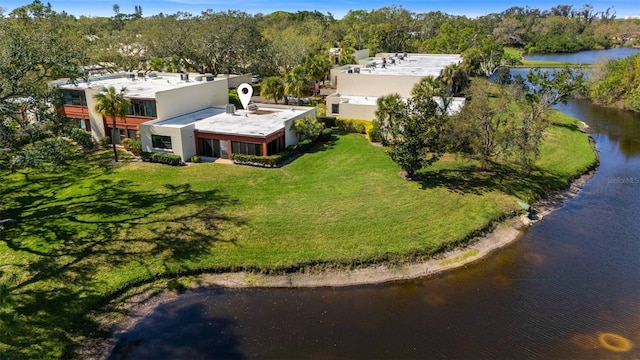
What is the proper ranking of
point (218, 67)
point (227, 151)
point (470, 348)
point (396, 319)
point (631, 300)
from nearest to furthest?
point (470, 348) < point (396, 319) < point (631, 300) < point (227, 151) < point (218, 67)

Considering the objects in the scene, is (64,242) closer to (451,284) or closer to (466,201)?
(451,284)

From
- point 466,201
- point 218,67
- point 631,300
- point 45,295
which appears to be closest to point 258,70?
point 218,67

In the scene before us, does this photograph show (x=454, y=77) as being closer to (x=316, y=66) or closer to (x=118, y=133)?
(x=316, y=66)

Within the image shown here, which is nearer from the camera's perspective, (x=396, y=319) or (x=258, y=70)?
(x=396, y=319)

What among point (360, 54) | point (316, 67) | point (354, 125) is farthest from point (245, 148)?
point (360, 54)

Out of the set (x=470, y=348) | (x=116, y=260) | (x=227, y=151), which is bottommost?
(x=470, y=348)

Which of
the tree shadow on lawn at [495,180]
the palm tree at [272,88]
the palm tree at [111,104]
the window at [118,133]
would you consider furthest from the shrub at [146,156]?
the tree shadow on lawn at [495,180]

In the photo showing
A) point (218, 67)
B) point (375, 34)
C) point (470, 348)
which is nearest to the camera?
point (470, 348)
